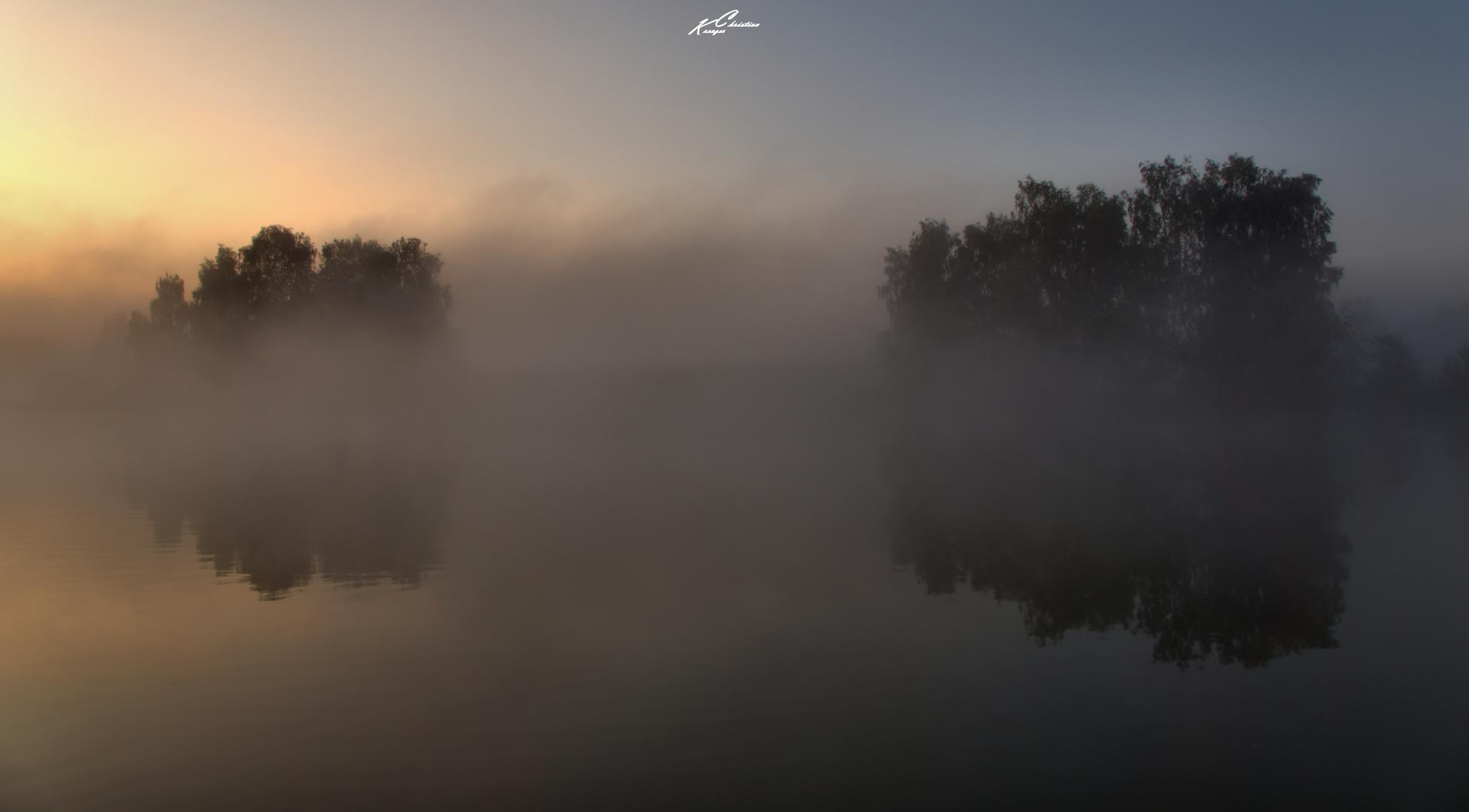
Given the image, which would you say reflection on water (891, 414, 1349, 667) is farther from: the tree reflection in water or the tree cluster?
the tree cluster

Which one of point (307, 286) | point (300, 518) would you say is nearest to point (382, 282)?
point (307, 286)

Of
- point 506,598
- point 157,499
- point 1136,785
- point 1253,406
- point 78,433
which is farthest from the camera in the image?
point 78,433

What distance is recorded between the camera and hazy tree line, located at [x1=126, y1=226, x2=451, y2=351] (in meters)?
75.9

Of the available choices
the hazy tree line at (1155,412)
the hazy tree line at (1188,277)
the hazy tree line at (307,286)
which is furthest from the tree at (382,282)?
the hazy tree line at (1188,277)

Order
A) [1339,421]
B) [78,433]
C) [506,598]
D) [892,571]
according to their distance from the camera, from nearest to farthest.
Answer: [506,598]
[892,571]
[1339,421]
[78,433]

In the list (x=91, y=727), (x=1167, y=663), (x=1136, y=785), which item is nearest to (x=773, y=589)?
(x=1167, y=663)

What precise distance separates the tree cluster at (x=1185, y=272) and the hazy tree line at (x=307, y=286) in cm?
5723

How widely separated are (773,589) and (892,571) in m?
2.80

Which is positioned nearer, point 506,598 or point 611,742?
point 611,742

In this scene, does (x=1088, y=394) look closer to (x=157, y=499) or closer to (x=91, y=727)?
(x=157, y=499)

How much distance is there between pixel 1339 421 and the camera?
219 ft

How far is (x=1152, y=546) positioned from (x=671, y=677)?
12.9 meters

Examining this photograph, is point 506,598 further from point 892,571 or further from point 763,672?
point 892,571

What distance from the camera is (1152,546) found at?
58.2ft
